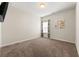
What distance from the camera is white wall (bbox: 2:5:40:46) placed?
3218mm

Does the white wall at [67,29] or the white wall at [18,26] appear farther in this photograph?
the white wall at [18,26]

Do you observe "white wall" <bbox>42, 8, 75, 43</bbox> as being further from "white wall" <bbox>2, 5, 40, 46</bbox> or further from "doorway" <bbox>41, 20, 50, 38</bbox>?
"white wall" <bbox>2, 5, 40, 46</bbox>

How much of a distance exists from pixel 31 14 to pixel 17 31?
0.95m

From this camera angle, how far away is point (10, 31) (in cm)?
338

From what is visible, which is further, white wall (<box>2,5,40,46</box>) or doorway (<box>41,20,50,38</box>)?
white wall (<box>2,5,40,46</box>)

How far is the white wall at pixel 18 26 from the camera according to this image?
322 centimetres

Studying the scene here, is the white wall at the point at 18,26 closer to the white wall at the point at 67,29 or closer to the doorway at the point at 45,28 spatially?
the doorway at the point at 45,28

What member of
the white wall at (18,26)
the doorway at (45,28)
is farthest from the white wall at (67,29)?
the white wall at (18,26)

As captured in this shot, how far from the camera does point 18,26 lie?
3652 mm

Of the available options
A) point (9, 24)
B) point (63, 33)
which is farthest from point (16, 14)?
point (63, 33)

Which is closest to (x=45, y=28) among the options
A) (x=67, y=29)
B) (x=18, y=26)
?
(x=67, y=29)

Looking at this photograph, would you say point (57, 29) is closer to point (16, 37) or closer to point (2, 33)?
point (16, 37)


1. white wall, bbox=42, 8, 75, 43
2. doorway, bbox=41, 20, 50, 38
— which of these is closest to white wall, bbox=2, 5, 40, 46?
doorway, bbox=41, 20, 50, 38

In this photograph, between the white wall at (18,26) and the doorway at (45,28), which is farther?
the white wall at (18,26)
